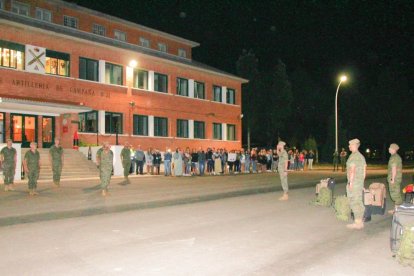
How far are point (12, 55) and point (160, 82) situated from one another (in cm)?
1292

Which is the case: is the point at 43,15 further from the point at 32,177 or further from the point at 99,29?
the point at 32,177

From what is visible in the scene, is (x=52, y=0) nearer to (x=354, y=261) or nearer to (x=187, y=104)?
(x=187, y=104)

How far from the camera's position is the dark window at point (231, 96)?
A: 146ft

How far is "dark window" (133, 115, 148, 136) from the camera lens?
A: 112ft

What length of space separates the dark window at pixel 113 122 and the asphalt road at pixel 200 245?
20.8 metres

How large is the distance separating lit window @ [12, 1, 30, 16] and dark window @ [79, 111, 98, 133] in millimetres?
8097

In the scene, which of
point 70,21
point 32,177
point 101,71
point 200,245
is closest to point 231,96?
point 101,71

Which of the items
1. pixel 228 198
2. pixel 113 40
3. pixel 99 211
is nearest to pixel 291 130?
pixel 113 40

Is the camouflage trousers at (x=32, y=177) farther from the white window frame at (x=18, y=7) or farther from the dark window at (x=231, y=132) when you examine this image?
the dark window at (x=231, y=132)

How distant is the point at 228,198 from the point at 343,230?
22.8ft

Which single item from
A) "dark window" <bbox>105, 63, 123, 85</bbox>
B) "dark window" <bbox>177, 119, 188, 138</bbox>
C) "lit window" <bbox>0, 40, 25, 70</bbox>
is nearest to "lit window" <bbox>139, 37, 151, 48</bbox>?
"dark window" <bbox>105, 63, 123, 85</bbox>

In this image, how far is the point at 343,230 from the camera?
376 inches

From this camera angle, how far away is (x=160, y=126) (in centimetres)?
3656

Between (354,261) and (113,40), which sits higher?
(113,40)
